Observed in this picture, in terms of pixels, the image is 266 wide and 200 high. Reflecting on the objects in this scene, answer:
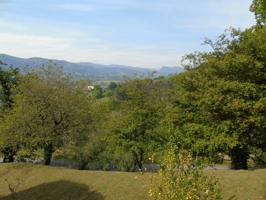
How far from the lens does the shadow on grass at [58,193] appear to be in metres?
36.2

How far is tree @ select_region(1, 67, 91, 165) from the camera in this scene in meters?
44.7

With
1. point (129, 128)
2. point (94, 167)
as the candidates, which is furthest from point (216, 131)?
point (94, 167)

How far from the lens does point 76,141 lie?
46.2 metres

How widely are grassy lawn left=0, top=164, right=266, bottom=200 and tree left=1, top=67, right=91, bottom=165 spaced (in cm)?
280

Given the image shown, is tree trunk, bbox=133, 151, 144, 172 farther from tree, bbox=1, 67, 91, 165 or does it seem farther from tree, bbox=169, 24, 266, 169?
tree, bbox=169, 24, 266, 169

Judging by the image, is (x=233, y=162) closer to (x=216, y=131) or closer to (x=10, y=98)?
(x=216, y=131)

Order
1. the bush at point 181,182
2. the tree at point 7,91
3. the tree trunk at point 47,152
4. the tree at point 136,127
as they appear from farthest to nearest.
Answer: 1. the tree at point 7,91
2. the tree at point 136,127
3. the tree trunk at point 47,152
4. the bush at point 181,182

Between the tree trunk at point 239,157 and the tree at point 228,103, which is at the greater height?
the tree at point 228,103

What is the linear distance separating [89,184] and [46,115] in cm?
1058

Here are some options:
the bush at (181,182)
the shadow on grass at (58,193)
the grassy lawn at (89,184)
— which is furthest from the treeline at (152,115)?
the bush at (181,182)

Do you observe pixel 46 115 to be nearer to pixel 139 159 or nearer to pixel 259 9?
pixel 139 159

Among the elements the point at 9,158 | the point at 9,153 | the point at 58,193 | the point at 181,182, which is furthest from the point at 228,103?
the point at 9,158

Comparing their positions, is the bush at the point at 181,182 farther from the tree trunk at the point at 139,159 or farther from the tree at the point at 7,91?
the tree at the point at 7,91

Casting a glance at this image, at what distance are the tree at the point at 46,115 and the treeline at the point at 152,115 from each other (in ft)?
0.30
